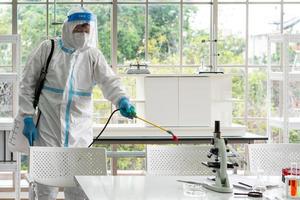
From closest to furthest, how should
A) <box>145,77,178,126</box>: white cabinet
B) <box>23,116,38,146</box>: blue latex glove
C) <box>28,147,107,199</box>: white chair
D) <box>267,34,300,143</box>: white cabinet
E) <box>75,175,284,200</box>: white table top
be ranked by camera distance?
<box>75,175,284,200</box>: white table top < <box>28,147,107,199</box>: white chair < <box>23,116,38,146</box>: blue latex glove < <box>145,77,178,126</box>: white cabinet < <box>267,34,300,143</box>: white cabinet

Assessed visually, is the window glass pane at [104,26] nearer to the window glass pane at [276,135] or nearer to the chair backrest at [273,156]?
the window glass pane at [276,135]

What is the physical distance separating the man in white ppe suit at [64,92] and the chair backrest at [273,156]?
2.56 ft

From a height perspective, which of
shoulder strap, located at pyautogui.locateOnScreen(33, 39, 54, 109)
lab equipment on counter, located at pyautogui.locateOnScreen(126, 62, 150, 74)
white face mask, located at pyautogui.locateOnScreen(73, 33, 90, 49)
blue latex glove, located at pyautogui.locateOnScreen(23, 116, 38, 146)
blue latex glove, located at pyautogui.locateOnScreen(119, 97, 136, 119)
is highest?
white face mask, located at pyautogui.locateOnScreen(73, 33, 90, 49)

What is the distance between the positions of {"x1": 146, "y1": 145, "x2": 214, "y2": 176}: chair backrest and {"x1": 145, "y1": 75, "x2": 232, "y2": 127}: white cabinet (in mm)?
1591

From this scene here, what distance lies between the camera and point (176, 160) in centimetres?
322

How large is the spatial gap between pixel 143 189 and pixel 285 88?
2953mm

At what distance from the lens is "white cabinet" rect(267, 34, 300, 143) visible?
500cm

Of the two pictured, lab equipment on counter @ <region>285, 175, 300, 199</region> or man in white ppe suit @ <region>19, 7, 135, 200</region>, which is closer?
lab equipment on counter @ <region>285, 175, 300, 199</region>

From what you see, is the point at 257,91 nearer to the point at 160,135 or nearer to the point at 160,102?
the point at 160,102

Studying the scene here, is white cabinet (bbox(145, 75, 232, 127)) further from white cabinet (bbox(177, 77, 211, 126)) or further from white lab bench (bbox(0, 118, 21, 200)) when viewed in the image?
white lab bench (bbox(0, 118, 21, 200))

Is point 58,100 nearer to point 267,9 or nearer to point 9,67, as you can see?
point 9,67

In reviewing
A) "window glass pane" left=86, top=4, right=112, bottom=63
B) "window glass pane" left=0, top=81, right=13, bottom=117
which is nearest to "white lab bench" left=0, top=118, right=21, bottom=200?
"window glass pane" left=0, top=81, right=13, bottom=117

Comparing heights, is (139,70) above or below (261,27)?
below

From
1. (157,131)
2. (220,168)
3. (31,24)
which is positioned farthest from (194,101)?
(220,168)
